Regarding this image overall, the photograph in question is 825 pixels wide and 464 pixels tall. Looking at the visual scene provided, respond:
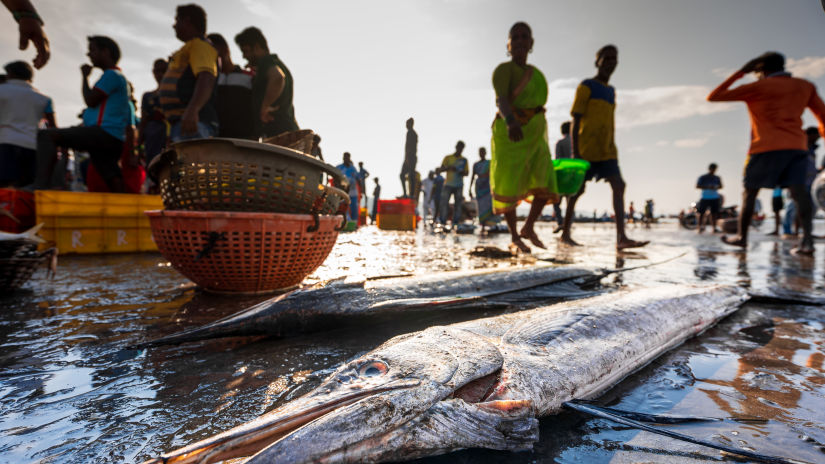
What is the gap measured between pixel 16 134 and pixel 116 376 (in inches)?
239

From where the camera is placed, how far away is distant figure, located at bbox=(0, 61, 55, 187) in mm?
4902

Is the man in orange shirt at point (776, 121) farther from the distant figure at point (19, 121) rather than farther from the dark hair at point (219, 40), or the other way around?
the distant figure at point (19, 121)

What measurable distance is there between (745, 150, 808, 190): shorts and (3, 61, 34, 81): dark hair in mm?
10687

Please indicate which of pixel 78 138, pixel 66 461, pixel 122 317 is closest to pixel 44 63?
pixel 78 138

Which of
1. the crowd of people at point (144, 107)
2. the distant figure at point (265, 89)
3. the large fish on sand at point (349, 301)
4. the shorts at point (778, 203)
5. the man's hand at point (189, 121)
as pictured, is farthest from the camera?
the shorts at point (778, 203)

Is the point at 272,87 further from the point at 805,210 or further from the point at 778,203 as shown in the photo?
the point at 778,203

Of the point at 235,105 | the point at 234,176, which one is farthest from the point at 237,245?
the point at 235,105

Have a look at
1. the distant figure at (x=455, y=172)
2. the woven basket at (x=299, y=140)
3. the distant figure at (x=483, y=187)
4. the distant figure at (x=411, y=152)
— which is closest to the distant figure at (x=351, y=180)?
the distant figure at (x=411, y=152)

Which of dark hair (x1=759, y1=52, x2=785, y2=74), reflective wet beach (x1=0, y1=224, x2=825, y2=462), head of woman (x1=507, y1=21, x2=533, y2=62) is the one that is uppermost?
head of woman (x1=507, y1=21, x2=533, y2=62)

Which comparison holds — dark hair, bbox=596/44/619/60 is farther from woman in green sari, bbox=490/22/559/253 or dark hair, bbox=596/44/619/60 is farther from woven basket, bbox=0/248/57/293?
woven basket, bbox=0/248/57/293

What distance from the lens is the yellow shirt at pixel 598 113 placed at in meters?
5.63

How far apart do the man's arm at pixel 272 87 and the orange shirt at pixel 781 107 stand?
6082mm

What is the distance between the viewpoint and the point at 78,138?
4.50m

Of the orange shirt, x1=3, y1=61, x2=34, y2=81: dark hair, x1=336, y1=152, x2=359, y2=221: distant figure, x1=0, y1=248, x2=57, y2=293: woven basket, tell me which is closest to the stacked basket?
x1=0, y1=248, x2=57, y2=293: woven basket
